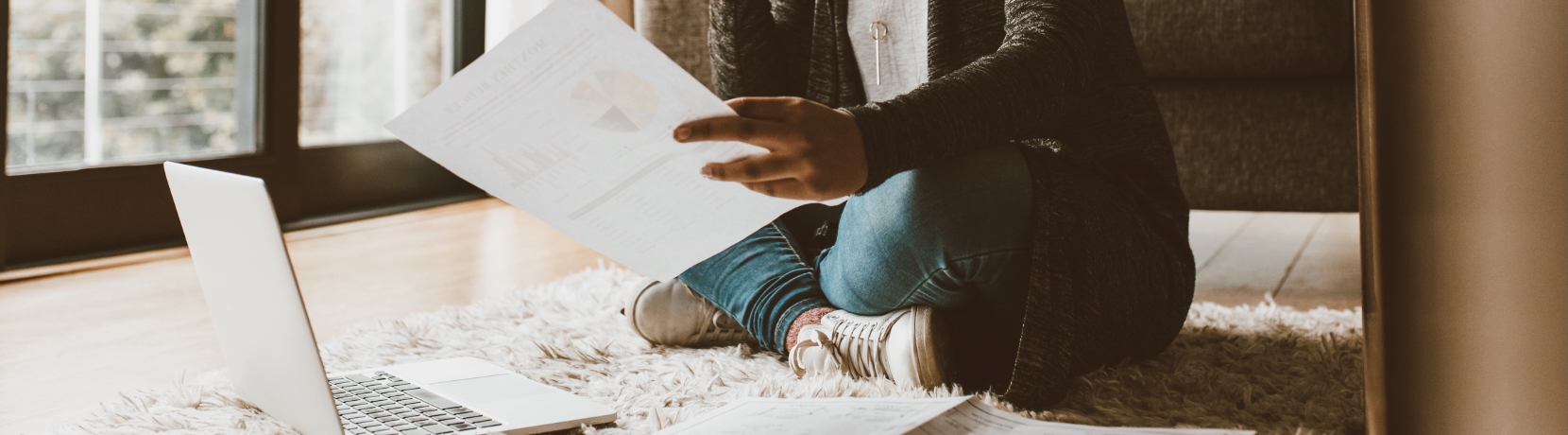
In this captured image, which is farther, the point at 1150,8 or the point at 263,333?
the point at 1150,8

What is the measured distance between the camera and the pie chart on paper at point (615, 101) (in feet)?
1.65

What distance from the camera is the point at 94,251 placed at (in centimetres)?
158

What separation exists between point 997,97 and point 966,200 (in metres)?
0.07

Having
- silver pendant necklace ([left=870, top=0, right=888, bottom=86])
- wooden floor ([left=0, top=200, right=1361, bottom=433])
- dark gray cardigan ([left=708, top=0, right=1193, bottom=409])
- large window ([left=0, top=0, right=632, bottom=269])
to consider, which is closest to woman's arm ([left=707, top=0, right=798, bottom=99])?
silver pendant necklace ([left=870, top=0, right=888, bottom=86])

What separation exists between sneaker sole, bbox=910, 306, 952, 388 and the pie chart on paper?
274mm

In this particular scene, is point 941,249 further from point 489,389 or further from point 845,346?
point 489,389

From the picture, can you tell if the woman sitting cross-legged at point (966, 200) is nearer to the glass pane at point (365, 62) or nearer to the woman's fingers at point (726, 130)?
the woman's fingers at point (726, 130)

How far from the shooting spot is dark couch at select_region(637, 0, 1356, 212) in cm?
130

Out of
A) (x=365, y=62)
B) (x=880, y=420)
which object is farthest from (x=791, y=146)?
(x=365, y=62)

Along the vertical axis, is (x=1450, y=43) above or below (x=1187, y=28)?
below

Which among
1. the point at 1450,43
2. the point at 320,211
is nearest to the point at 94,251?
the point at 320,211

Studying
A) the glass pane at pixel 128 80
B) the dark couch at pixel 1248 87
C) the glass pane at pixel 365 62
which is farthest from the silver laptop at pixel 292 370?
the glass pane at pixel 365 62

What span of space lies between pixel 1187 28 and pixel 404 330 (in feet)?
3.17

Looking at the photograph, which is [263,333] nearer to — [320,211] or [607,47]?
[607,47]
